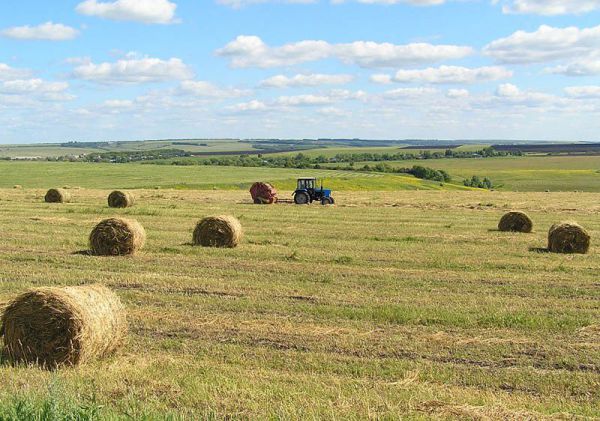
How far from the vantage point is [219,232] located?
18141 mm

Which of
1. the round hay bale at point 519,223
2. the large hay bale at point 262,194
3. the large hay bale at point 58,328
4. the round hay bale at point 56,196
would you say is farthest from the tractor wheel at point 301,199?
the large hay bale at point 58,328

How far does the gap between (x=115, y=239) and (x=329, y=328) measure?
8.17 metres

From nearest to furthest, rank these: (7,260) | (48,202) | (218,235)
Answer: (7,260), (218,235), (48,202)

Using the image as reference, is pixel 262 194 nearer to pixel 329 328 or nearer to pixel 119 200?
pixel 119 200

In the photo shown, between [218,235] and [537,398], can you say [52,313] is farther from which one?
[218,235]

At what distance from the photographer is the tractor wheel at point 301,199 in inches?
1388

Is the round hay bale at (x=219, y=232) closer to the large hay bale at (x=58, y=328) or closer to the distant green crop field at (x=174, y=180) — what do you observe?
the large hay bale at (x=58, y=328)

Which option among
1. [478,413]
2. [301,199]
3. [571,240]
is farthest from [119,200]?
[478,413]

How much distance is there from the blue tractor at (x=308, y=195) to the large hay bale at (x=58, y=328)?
87.9 ft

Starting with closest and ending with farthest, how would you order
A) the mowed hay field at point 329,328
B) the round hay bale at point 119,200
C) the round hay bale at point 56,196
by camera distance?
the mowed hay field at point 329,328
the round hay bale at point 119,200
the round hay bale at point 56,196

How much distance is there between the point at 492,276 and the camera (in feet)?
46.3

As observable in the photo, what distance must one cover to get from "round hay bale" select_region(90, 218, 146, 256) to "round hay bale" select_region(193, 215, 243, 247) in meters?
2.11

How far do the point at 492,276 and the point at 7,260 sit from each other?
33.9 ft

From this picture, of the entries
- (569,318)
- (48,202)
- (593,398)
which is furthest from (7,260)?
(48,202)
